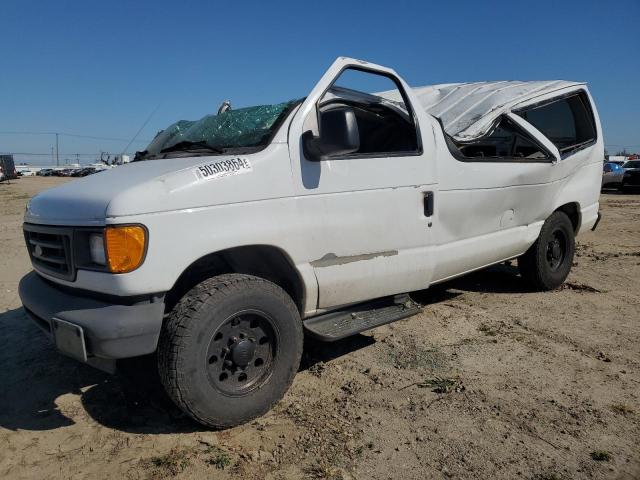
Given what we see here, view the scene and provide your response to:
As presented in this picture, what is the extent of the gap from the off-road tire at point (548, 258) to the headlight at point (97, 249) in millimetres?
4354

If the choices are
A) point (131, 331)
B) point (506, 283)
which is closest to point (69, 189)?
point (131, 331)

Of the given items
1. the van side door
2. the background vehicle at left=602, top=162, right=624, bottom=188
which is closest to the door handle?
the van side door

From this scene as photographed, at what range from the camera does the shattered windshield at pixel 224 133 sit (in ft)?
10.8

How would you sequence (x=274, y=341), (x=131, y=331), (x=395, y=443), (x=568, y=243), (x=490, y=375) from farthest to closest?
1. (x=568, y=243)
2. (x=490, y=375)
3. (x=274, y=341)
4. (x=395, y=443)
5. (x=131, y=331)

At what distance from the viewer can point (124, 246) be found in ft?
8.29

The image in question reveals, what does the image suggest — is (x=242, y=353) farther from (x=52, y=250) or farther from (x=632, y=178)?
(x=632, y=178)

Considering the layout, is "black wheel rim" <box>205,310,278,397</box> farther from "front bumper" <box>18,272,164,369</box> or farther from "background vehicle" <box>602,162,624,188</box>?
"background vehicle" <box>602,162,624,188</box>

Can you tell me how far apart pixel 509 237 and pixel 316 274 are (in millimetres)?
2455

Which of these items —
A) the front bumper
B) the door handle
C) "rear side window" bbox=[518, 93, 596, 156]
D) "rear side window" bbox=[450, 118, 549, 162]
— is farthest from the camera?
"rear side window" bbox=[518, 93, 596, 156]

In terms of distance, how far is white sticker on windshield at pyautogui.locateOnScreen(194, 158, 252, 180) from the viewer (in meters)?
2.79

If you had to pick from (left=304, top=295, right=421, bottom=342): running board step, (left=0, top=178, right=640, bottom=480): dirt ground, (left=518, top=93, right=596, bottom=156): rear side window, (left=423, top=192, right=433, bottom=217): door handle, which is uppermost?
(left=518, top=93, right=596, bottom=156): rear side window

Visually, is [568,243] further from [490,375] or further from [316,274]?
[316,274]

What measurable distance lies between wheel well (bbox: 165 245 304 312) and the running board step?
0.67 feet

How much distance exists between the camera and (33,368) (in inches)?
147
